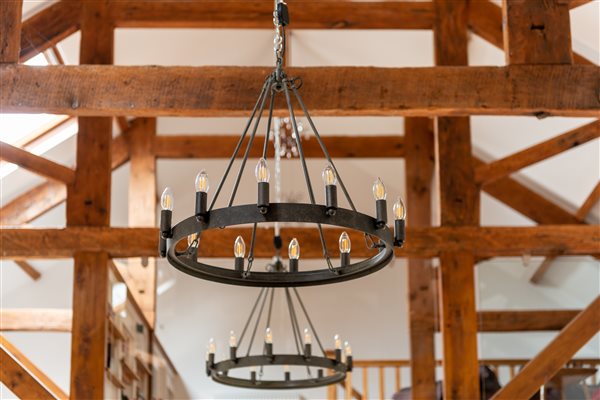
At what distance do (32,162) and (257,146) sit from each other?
303cm

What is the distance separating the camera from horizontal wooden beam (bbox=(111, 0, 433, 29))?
7.70 meters

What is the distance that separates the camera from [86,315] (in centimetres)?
703

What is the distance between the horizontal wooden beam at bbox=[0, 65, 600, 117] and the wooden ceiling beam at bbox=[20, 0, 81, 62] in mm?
2249

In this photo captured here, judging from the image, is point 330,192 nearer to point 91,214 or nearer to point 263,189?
point 263,189

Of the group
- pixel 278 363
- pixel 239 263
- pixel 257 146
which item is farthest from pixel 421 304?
pixel 239 263

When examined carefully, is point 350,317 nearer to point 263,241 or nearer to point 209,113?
point 263,241

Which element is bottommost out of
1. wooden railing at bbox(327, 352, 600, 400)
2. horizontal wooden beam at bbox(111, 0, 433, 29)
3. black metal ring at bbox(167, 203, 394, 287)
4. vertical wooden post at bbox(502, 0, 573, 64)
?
black metal ring at bbox(167, 203, 394, 287)

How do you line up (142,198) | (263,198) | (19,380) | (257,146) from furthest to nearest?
(257,146)
(142,198)
(19,380)
(263,198)

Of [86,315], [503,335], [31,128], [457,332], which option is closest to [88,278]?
[86,315]

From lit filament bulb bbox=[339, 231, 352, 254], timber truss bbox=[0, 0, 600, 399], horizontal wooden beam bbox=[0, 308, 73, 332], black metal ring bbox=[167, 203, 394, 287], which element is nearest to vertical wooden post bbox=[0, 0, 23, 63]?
timber truss bbox=[0, 0, 600, 399]

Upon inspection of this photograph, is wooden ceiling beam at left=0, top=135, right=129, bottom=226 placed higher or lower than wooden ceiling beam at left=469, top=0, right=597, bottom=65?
lower

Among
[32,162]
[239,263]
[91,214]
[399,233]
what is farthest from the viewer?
[91,214]

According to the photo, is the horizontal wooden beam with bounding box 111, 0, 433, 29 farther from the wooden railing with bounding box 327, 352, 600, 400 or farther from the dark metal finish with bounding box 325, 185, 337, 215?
the dark metal finish with bounding box 325, 185, 337, 215

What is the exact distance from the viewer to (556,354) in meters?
7.24
